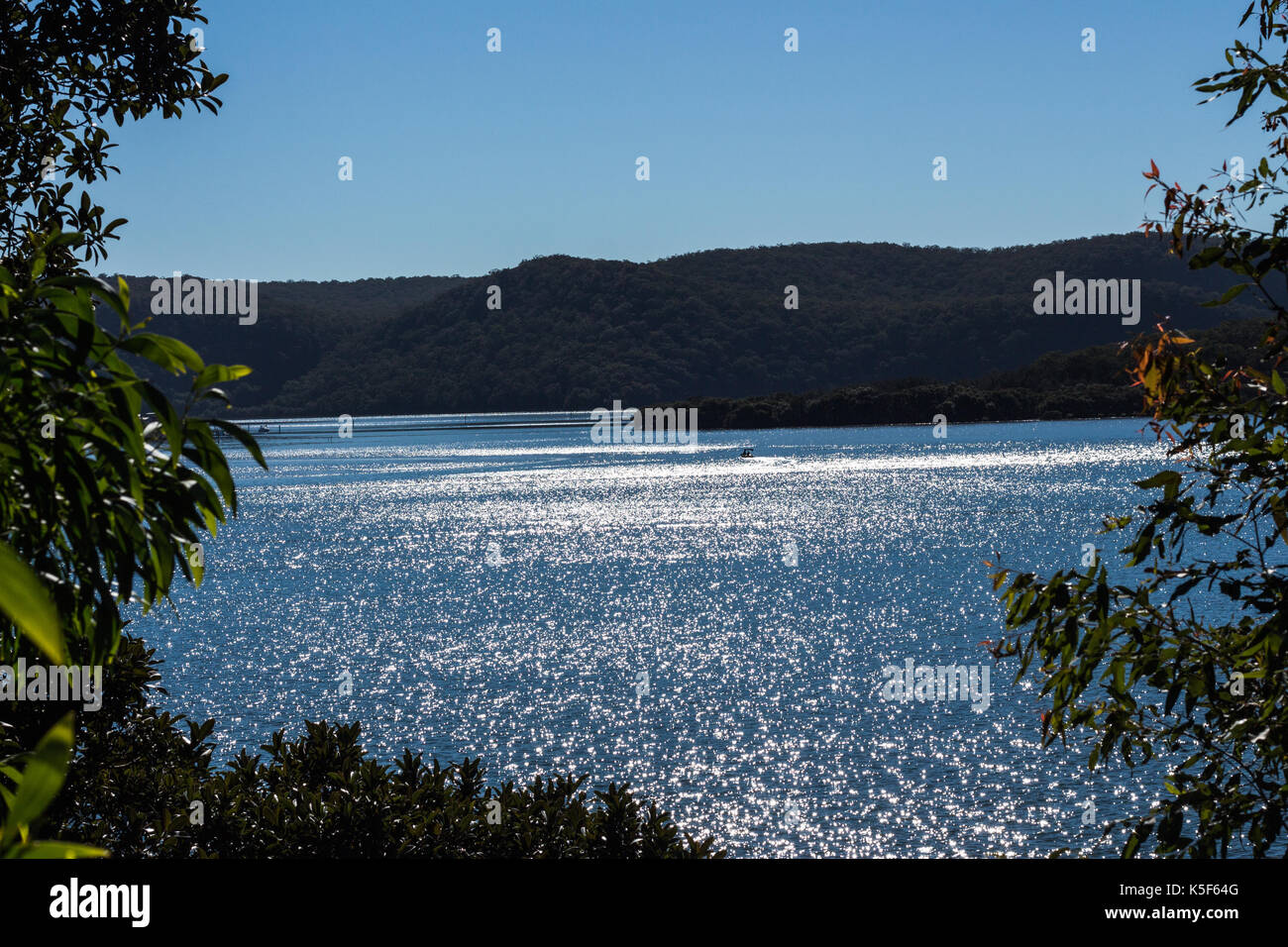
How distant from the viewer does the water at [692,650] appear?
28.6 metres

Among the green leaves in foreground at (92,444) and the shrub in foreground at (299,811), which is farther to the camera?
the shrub in foreground at (299,811)

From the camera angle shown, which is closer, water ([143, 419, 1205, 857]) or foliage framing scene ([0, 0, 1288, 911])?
foliage framing scene ([0, 0, 1288, 911])

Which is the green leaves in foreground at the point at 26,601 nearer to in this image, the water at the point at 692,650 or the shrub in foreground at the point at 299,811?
the shrub in foreground at the point at 299,811

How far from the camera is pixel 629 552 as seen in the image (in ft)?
259

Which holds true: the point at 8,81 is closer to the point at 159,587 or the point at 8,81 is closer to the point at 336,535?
the point at 159,587

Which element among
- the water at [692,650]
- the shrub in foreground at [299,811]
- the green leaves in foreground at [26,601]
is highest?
the green leaves in foreground at [26,601]

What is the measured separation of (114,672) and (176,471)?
27.3 ft

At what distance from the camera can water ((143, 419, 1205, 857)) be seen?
28.6 m

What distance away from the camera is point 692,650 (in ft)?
156

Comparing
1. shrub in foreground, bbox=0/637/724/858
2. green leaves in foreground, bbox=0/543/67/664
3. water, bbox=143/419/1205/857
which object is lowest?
water, bbox=143/419/1205/857

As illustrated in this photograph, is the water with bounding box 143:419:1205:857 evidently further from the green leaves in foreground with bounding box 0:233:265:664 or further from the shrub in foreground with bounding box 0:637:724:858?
the green leaves in foreground with bounding box 0:233:265:664

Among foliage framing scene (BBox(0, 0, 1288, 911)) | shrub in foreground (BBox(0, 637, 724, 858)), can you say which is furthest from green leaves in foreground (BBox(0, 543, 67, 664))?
shrub in foreground (BBox(0, 637, 724, 858))

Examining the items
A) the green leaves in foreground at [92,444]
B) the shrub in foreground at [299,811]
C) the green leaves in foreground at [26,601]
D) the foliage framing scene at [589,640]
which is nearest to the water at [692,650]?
the foliage framing scene at [589,640]
